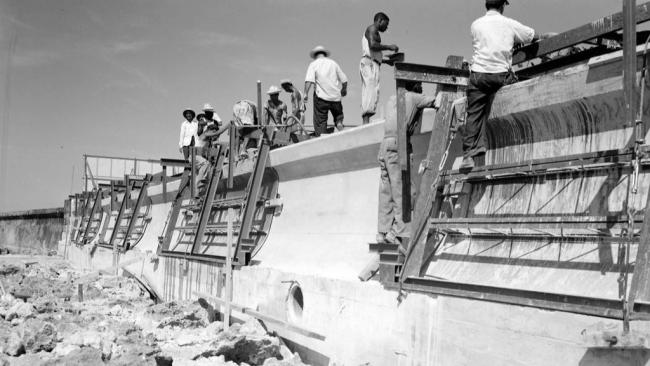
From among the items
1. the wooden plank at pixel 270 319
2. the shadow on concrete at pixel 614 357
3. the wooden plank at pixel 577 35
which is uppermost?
the wooden plank at pixel 577 35

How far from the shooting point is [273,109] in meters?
12.7

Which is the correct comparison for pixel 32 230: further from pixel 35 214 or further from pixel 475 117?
pixel 475 117

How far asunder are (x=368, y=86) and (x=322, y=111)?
1399 mm

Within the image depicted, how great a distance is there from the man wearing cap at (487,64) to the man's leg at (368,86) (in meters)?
3.66

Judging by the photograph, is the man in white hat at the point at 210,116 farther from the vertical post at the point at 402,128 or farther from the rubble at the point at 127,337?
the vertical post at the point at 402,128

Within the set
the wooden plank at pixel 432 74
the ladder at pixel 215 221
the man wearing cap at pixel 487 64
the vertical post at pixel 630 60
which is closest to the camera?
the vertical post at pixel 630 60

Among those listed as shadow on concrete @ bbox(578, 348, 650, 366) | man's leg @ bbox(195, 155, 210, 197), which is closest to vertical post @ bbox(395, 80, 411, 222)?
shadow on concrete @ bbox(578, 348, 650, 366)

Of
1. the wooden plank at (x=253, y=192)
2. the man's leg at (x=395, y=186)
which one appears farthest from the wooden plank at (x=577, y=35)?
the wooden plank at (x=253, y=192)

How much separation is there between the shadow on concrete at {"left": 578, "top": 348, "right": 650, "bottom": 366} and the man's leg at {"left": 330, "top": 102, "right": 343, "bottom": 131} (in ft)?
22.4

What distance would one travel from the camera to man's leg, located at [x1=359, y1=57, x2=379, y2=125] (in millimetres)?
9266

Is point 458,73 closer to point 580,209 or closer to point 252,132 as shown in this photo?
point 580,209

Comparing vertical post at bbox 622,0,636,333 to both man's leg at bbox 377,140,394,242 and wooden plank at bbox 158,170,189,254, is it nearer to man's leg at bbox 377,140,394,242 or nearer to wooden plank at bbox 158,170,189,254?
man's leg at bbox 377,140,394,242

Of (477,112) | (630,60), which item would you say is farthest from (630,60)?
(477,112)

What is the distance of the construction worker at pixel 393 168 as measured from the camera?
646cm
